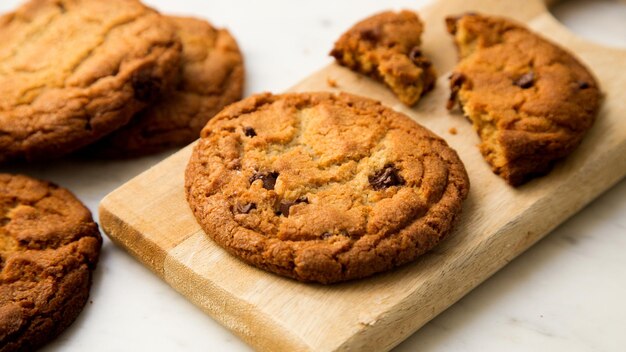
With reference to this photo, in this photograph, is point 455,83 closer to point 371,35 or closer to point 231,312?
point 371,35

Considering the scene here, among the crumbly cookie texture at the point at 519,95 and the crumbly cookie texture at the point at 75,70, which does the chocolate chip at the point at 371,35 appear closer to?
the crumbly cookie texture at the point at 519,95

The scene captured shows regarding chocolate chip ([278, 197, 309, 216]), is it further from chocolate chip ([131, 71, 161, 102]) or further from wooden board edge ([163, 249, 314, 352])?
chocolate chip ([131, 71, 161, 102])

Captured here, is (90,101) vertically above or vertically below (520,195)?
above

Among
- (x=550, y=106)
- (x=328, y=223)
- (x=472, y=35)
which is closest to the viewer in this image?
(x=328, y=223)

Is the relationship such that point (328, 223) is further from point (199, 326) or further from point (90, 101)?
point (90, 101)

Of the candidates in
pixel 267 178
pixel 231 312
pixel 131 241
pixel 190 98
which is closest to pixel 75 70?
pixel 190 98

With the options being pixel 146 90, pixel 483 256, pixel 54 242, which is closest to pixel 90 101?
pixel 146 90
